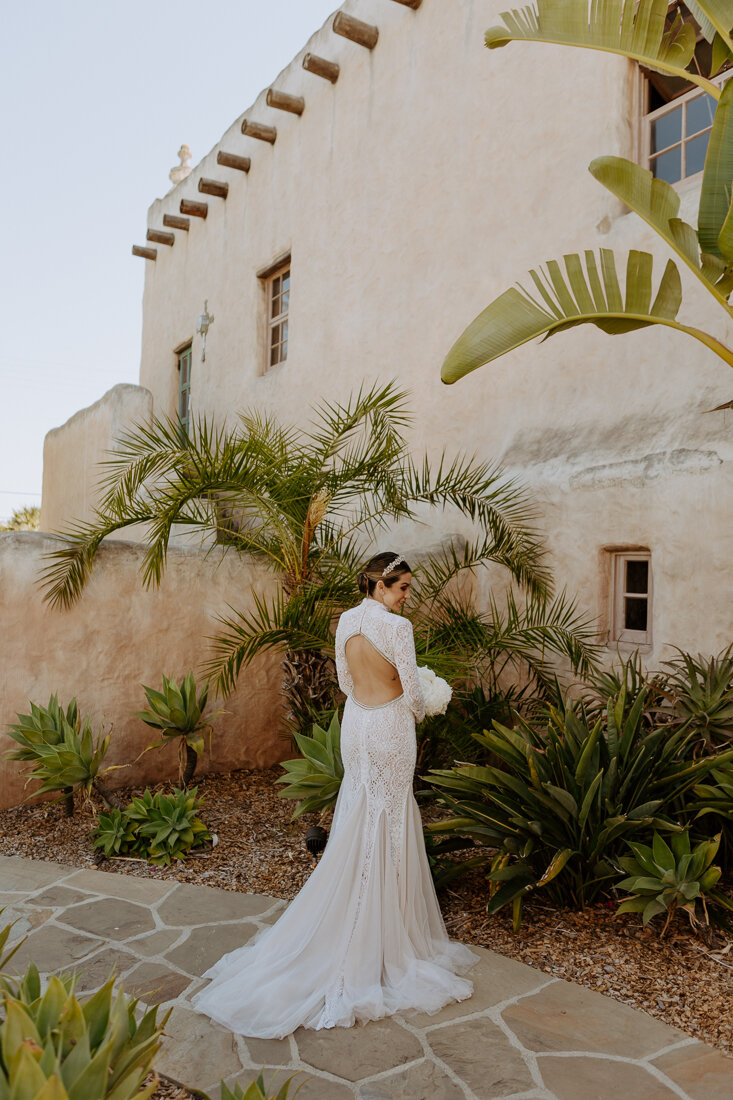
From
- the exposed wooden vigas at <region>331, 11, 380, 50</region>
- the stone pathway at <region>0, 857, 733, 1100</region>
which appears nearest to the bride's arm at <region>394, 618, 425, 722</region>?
the stone pathway at <region>0, 857, 733, 1100</region>

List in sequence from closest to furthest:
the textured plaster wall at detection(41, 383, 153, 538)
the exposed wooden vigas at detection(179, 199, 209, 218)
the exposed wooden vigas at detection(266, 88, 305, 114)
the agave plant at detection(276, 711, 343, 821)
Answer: the agave plant at detection(276, 711, 343, 821) < the exposed wooden vigas at detection(266, 88, 305, 114) < the textured plaster wall at detection(41, 383, 153, 538) < the exposed wooden vigas at detection(179, 199, 209, 218)

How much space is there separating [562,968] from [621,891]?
0.78 m

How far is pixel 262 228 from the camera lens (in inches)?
448

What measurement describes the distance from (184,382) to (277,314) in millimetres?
3233

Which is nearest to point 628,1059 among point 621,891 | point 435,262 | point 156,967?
point 621,891

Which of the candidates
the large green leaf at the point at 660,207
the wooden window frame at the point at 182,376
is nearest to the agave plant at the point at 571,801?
the large green leaf at the point at 660,207

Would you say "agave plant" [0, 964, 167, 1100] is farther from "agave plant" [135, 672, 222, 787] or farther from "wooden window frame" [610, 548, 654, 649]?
"wooden window frame" [610, 548, 654, 649]

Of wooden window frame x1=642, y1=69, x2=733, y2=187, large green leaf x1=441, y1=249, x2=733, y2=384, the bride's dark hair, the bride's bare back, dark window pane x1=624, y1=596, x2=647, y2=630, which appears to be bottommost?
the bride's bare back

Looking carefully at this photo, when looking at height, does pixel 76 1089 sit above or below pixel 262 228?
below

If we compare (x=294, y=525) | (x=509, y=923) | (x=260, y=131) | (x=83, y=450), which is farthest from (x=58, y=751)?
(x=260, y=131)

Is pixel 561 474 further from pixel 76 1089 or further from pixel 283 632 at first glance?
pixel 76 1089

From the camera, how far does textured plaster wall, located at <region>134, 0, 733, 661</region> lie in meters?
Answer: 5.98

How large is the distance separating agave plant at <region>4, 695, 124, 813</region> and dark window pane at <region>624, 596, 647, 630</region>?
383 centimetres

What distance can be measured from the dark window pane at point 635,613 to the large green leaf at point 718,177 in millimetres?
2808
